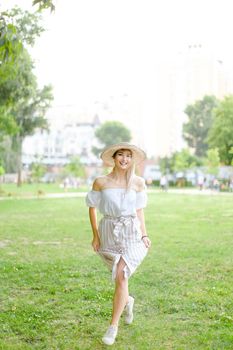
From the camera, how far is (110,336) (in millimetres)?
4539

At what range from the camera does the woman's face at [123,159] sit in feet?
15.7

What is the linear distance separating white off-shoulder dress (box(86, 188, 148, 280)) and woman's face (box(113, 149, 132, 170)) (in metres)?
0.21

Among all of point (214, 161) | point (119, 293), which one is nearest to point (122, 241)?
point (119, 293)

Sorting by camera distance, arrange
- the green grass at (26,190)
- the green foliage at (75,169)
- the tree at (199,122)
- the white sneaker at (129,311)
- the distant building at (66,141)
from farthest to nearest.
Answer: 1. the distant building at (66,141)
2. the tree at (199,122)
3. the green foliage at (75,169)
4. the green grass at (26,190)
5. the white sneaker at (129,311)

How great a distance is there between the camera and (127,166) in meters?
4.80

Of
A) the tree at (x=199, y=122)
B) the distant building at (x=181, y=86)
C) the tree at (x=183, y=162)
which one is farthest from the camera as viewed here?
the distant building at (x=181, y=86)

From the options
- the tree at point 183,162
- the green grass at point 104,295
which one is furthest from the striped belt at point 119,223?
the tree at point 183,162

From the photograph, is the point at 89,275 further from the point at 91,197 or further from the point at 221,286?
the point at 91,197

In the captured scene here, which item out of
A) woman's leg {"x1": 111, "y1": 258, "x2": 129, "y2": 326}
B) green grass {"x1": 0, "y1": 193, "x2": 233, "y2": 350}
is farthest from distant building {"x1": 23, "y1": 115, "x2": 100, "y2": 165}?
woman's leg {"x1": 111, "y1": 258, "x2": 129, "y2": 326}

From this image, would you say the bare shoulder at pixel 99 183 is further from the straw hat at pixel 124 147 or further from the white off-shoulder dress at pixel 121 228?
the straw hat at pixel 124 147

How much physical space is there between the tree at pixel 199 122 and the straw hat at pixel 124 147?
6822cm

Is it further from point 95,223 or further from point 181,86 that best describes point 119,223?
point 181,86

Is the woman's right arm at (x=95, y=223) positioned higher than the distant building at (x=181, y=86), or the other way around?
the distant building at (x=181, y=86)

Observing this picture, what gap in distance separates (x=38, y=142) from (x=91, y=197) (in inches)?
4132
